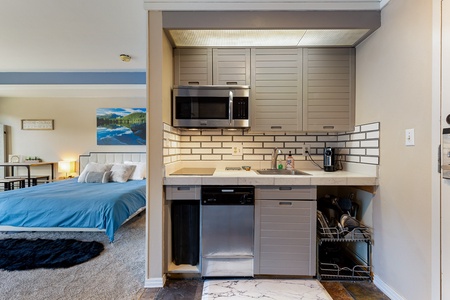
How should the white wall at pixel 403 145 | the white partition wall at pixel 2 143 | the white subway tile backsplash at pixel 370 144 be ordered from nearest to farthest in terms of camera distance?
the white wall at pixel 403 145 → the white subway tile backsplash at pixel 370 144 → the white partition wall at pixel 2 143

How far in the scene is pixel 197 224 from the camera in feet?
6.37

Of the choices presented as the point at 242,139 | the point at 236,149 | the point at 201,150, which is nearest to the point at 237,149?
the point at 236,149

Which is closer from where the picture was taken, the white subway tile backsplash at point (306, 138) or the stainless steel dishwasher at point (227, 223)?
the stainless steel dishwasher at point (227, 223)

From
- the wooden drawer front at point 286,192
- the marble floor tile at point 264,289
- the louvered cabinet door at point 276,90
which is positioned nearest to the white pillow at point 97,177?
the marble floor tile at point 264,289

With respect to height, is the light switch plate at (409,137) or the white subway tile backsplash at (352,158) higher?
the light switch plate at (409,137)

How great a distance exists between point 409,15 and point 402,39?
0.16m

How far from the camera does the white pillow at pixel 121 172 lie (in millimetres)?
3918

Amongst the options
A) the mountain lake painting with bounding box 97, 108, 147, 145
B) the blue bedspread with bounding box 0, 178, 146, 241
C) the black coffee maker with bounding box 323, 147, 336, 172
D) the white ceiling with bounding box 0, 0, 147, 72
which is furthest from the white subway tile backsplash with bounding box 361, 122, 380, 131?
the mountain lake painting with bounding box 97, 108, 147, 145

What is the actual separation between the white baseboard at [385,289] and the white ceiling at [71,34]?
327cm

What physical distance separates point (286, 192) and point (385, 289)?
3.65 ft

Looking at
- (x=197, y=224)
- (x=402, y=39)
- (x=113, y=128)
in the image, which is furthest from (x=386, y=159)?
(x=113, y=128)

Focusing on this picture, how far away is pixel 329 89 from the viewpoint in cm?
221

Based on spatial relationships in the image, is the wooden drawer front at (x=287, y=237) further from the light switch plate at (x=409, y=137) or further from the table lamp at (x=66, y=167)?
the table lamp at (x=66, y=167)

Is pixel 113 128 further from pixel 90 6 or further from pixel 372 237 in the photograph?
pixel 372 237
